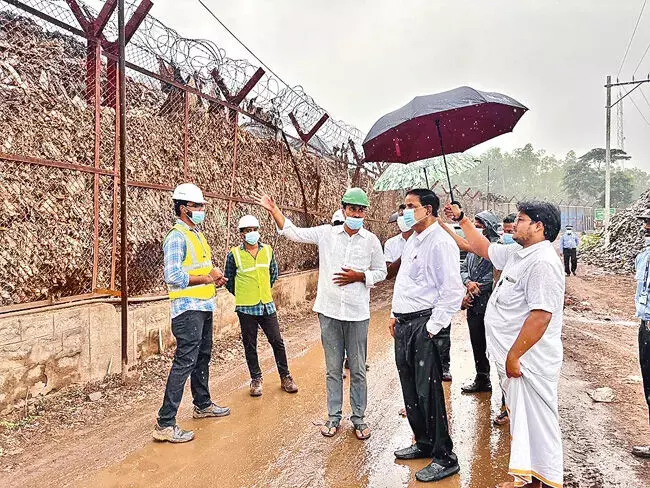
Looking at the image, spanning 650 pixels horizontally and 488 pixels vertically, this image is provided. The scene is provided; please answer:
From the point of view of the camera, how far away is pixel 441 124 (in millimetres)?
5129

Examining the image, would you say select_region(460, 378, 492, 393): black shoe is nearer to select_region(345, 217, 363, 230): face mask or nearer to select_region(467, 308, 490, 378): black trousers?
select_region(467, 308, 490, 378): black trousers

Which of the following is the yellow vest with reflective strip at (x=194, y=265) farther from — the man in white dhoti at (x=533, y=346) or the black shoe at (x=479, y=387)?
the black shoe at (x=479, y=387)

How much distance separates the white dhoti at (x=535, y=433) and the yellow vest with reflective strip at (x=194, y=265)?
95.6 inches

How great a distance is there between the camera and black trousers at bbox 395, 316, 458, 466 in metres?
3.42

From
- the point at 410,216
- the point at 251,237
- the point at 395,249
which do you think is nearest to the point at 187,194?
the point at 251,237

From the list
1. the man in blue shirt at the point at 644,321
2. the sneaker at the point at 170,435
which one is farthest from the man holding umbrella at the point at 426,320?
the sneaker at the point at 170,435

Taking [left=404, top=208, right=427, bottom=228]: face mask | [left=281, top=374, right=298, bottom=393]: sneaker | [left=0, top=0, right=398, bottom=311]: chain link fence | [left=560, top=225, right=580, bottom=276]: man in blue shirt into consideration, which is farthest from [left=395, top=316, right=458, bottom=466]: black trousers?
[left=560, top=225, right=580, bottom=276]: man in blue shirt

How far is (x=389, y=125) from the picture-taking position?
457cm

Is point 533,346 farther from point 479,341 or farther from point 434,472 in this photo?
point 479,341

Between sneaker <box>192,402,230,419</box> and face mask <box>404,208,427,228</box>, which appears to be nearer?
face mask <box>404,208,427,228</box>

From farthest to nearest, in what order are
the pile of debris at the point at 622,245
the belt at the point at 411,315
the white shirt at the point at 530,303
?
the pile of debris at the point at 622,245 → the belt at the point at 411,315 → the white shirt at the point at 530,303

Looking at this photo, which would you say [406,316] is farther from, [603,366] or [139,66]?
[139,66]

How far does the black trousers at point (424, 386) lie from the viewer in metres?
3.42

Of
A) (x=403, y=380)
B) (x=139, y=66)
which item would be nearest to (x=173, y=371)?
(x=403, y=380)
